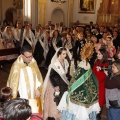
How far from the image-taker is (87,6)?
1802 cm

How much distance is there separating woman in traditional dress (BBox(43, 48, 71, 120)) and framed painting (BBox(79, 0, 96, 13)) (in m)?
14.0

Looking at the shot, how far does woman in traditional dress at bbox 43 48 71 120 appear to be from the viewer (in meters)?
4.36

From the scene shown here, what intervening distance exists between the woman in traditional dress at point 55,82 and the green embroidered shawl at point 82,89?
1.51 feet

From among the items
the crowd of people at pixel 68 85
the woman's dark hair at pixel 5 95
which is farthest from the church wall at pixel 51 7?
the woman's dark hair at pixel 5 95

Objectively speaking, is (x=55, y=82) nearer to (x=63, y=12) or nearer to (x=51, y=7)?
(x=51, y=7)

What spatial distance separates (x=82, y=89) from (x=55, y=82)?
66cm

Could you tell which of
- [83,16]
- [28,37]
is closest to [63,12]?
[83,16]

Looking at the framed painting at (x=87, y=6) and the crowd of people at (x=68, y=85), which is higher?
the framed painting at (x=87, y=6)

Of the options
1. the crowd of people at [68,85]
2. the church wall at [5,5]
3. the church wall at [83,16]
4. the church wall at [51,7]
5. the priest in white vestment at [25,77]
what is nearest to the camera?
the crowd of people at [68,85]

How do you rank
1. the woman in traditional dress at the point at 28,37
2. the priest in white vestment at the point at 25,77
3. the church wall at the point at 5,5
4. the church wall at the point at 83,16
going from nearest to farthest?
1. the priest in white vestment at the point at 25,77
2. the woman in traditional dress at the point at 28,37
3. the church wall at the point at 83,16
4. the church wall at the point at 5,5

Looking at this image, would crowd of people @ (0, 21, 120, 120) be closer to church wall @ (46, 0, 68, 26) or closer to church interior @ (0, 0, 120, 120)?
church interior @ (0, 0, 120, 120)

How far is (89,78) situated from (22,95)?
3.94 feet

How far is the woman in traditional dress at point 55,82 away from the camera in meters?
4.36

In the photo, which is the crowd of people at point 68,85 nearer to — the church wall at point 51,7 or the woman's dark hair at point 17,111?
the woman's dark hair at point 17,111
